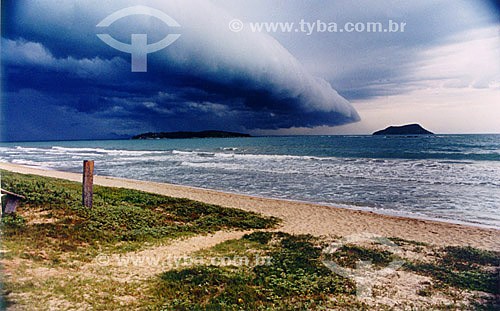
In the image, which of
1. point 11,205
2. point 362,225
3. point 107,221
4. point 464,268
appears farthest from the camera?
point 362,225

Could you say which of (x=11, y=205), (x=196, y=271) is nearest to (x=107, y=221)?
(x=11, y=205)

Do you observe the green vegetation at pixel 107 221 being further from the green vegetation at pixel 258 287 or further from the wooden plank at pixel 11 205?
the green vegetation at pixel 258 287

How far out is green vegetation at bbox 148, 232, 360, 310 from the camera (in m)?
5.32

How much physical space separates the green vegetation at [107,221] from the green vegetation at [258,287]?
2.86 meters

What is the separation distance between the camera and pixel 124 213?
36.7ft

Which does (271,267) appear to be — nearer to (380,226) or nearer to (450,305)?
(450,305)

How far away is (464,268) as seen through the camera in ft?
24.2

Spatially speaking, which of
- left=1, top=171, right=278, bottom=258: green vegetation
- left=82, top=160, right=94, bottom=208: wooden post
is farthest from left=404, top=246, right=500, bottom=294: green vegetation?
left=82, top=160, right=94, bottom=208: wooden post

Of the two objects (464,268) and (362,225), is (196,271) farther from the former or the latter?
(362,225)

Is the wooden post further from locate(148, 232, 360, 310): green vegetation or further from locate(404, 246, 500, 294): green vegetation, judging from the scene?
locate(404, 246, 500, 294): green vegetation

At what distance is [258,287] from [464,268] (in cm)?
559

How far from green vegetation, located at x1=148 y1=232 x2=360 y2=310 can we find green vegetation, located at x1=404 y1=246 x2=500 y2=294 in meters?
2.39

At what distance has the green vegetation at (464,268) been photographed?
6525 mm

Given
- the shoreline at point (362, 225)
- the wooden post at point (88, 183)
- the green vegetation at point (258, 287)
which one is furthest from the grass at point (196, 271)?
the shoreline at point (362, 225)
